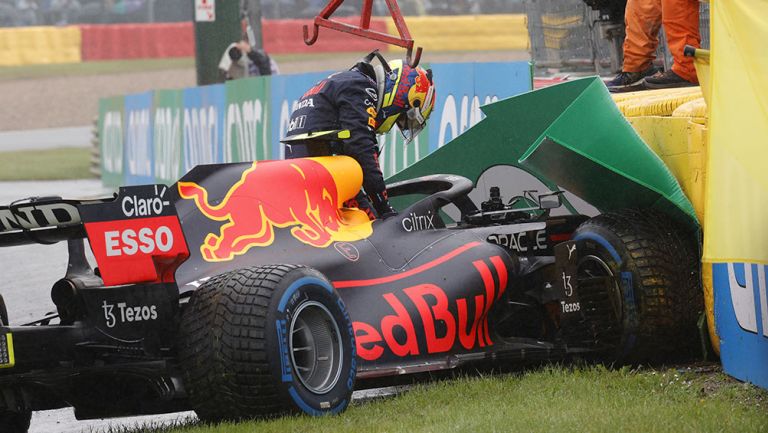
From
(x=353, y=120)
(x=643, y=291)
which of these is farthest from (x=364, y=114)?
(x=643, y=291)

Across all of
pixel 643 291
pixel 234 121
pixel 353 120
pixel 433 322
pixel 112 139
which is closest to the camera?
pixel 433 322

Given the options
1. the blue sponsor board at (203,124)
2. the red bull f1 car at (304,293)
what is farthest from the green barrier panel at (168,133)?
the red bull f1 car at (304,293)

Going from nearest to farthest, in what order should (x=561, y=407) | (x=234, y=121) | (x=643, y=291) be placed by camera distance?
→ (x=561, y=407) → (x=643, y=291) → (x=234, y=121)

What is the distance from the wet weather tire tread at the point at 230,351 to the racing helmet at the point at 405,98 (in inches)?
93.8

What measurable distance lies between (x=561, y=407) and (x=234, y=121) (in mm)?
12274

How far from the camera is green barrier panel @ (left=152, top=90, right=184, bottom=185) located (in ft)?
65.2

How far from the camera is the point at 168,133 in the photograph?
67.2 ft

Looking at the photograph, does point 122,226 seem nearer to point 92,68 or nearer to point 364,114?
point 364,114

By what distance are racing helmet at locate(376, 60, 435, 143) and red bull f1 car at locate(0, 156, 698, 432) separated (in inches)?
13.0

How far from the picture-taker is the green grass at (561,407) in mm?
5199

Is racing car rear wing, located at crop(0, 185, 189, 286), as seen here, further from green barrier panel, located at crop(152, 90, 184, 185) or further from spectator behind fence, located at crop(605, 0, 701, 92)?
green barrier panel, located at crop(152, 90, 184, 185)

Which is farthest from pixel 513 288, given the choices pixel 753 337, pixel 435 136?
pixel 435 136

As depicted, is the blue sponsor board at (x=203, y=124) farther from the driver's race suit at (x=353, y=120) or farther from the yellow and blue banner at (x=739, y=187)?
the yellow and blue banner at (x=739, y=187)

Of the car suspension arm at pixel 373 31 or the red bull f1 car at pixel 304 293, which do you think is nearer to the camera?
the red bull f1 car at pixel 304 293
